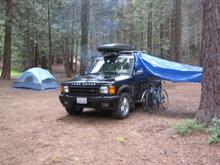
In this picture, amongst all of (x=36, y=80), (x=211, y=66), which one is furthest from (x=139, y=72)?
(x=36, y=80)

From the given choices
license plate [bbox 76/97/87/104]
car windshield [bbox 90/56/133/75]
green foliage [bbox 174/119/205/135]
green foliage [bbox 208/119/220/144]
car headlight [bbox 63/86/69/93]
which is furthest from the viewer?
car windshield [bbox 90/56/133/75]

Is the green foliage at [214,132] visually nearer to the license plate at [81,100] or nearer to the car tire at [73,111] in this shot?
the license plate at [81,100]

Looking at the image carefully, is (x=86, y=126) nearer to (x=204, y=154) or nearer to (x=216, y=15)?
(x=204, y=154)

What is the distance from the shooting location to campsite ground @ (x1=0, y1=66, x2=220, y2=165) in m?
6.07

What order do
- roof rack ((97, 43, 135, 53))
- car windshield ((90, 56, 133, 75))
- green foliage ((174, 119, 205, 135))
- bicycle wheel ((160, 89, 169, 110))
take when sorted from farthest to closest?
bicycle wheel ((160, 89, 169, 110)) → roof rack ((97, 43, 135, 53)) → car windshield ((90, 56, 133, 75)) → green foliage ((174, 119, 205, 135))

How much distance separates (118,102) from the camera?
9.09 meters

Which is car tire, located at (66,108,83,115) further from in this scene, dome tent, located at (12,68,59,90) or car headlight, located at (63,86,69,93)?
dome tent, located at (12,68,59,90)

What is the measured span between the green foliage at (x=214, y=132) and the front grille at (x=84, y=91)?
317 cm

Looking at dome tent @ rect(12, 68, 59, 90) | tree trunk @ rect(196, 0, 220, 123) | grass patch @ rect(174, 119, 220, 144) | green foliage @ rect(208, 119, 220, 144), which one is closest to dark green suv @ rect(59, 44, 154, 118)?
grass patch @ rect(174, 119, 220, 144)

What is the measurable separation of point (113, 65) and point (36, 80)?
7.48 meters

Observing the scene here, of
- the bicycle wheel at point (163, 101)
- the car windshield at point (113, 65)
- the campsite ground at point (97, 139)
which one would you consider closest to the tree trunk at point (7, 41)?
the campsite ground at point (97, 139)

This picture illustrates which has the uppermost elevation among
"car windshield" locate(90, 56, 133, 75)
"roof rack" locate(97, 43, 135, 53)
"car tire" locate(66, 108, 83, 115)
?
"roof rack" locate(97, 43, 135, 53)

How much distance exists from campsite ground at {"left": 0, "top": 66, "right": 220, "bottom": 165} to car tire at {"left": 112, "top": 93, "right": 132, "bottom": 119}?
0.67 ft

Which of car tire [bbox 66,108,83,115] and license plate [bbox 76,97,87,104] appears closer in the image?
license plate [bbox 76,97,87,104]
